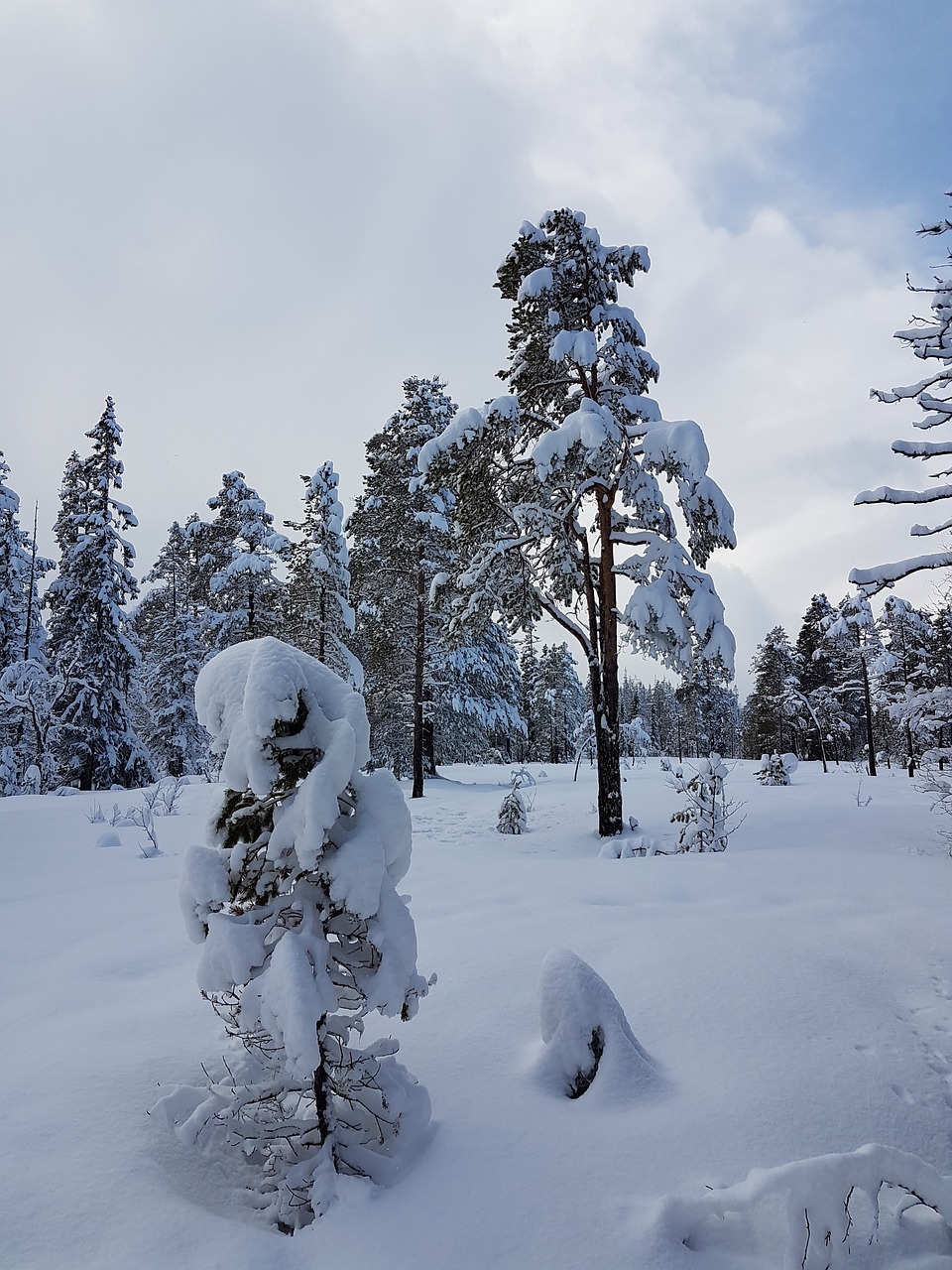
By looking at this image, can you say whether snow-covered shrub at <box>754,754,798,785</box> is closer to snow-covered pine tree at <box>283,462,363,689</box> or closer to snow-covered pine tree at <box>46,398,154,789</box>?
snow-covered pine tree at <box>283,462,363,689</box>

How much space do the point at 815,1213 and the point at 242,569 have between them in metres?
21.8

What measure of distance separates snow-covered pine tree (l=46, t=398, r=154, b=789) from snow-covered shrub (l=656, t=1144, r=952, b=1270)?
23395 mm

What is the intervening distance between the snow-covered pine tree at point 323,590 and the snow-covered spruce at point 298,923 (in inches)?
678

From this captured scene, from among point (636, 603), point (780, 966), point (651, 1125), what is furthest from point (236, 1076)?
point (636, 603)

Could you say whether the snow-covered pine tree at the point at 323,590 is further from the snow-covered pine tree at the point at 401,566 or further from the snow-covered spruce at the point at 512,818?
the snow-covered spruce at the point at 512,818

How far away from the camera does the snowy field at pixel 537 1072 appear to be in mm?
2008

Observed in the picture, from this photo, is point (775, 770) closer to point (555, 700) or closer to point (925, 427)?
point (925, 427)

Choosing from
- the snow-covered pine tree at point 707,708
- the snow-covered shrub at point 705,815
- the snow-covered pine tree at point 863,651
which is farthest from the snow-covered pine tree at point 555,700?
the snow-covered shrub at point 705,815

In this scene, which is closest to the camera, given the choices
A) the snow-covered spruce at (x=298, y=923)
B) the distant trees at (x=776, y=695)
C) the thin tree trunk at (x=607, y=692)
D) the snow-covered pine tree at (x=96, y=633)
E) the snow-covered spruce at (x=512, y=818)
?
the snow-covered spruce at (x=298, y=923)

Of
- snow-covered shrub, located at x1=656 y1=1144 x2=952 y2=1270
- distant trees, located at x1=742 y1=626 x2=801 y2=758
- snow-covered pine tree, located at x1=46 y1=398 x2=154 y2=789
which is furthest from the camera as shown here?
distant trees, located at x1=742 y1=626 x2=801 y2=758

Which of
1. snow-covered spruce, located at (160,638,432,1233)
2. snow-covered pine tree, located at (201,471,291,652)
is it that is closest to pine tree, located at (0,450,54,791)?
snow-covered pine tree, located at (201,471,291,652)

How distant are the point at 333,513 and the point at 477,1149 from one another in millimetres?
19945

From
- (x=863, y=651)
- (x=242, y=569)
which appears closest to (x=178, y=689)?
(x=242, y=569)

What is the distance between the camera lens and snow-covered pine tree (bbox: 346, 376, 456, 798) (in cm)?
1889
